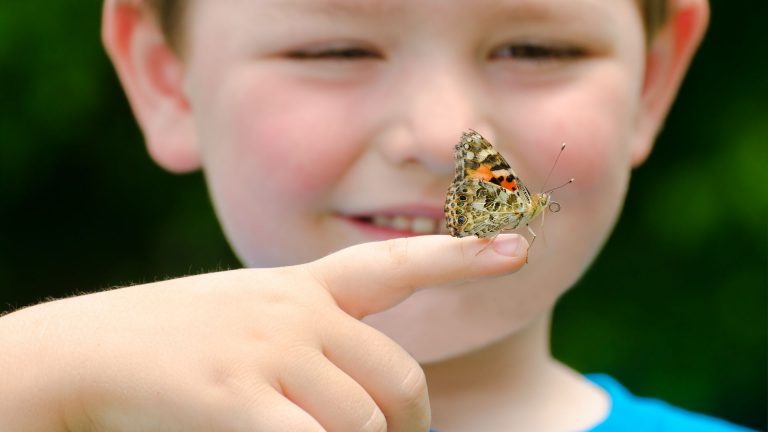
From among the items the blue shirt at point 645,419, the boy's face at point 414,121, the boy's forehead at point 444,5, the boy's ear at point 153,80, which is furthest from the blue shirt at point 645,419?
the boy's ear at point 153,80

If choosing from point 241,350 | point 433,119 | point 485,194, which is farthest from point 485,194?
point 241,350

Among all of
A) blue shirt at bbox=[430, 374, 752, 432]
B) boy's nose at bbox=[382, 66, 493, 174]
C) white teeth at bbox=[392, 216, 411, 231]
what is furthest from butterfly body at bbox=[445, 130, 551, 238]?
blue shirt at bbox=[430, 374, 752, 432]

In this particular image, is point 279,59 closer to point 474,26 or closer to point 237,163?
point 237,163

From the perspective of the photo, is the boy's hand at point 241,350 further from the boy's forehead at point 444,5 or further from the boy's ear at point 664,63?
the boy's ear at point 664,63

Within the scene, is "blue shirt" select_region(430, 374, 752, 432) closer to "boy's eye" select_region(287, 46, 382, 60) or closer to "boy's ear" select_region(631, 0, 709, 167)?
"boy's ear" select_region(631, 0, 709, 167)

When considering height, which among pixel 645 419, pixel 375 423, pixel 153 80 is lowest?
pixel 645 419

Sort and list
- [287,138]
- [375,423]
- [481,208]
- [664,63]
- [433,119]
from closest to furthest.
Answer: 1. [375,423]
2. [481,208]
3. [433,119]
4. [287,138]
5. [664,63]

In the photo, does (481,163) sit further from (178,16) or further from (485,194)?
(178,16)

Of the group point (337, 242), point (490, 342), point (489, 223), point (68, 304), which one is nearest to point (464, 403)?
point (490, 342)
